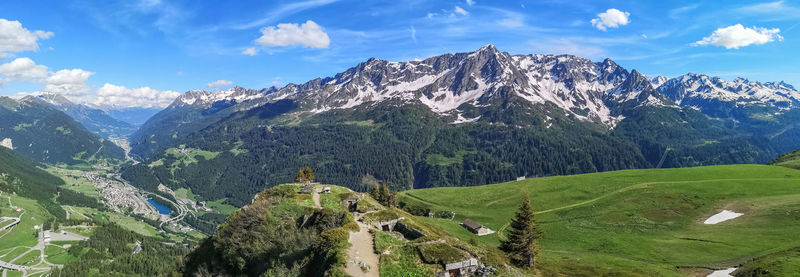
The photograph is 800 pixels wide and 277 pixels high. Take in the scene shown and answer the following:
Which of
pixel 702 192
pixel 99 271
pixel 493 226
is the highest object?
pixel 702 192

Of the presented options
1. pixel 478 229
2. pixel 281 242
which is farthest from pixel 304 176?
pixel 281 242

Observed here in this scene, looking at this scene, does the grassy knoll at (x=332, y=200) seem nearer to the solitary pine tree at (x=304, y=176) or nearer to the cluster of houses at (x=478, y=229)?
the cluster of houses at (x=478, y=229)

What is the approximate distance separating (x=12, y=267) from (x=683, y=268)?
918 feet

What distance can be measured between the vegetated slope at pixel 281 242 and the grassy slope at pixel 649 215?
107 feet

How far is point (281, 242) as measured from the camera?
57.8 meters

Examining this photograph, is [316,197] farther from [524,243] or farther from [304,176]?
[524,243]

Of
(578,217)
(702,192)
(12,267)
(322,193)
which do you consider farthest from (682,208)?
(12,267)

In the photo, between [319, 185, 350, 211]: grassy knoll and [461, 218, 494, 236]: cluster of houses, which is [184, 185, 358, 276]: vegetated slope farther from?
[461, 218, 494, 236]: cluster of houses

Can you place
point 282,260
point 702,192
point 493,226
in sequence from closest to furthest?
point 282,260 < point 702,192 < point 493,226

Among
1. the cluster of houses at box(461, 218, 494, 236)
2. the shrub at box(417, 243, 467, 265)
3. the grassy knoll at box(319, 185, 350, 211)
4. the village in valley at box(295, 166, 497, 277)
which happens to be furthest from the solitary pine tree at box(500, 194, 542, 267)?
the grassy knoll at box(319, 185, 350, 211)

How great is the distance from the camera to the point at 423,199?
141 meters

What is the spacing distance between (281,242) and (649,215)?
3158 inches

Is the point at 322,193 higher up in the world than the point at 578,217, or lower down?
higher up

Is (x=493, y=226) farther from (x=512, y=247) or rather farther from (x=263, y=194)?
(x=263, y=194)
